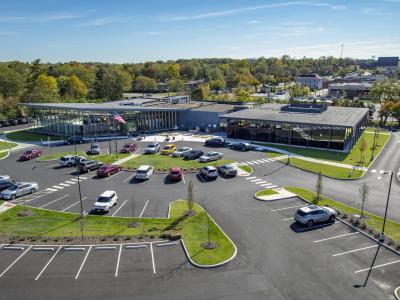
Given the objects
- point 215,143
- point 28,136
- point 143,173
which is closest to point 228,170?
point 143,173

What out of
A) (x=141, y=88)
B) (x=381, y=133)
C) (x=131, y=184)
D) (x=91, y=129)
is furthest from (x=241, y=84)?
(x=131, y=184)

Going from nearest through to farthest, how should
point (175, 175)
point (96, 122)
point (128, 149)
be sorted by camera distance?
1. point (175, 175)
2. point (128, 149)
3. point (96, 122)

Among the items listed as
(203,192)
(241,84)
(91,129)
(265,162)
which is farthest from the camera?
(241,84)

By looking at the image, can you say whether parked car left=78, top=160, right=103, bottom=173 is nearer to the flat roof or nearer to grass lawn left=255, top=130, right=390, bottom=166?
the flat roof

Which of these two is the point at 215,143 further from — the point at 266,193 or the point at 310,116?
the point at 266,193

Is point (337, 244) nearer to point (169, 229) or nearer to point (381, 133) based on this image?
point (169, 229)

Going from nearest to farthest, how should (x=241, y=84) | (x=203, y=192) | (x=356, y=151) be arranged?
(x=203, y=192)
(x=356, y=151)
(x=241, y=84)

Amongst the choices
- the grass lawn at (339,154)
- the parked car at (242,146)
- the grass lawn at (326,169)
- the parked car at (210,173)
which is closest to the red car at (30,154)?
the parked car at (210,173)
